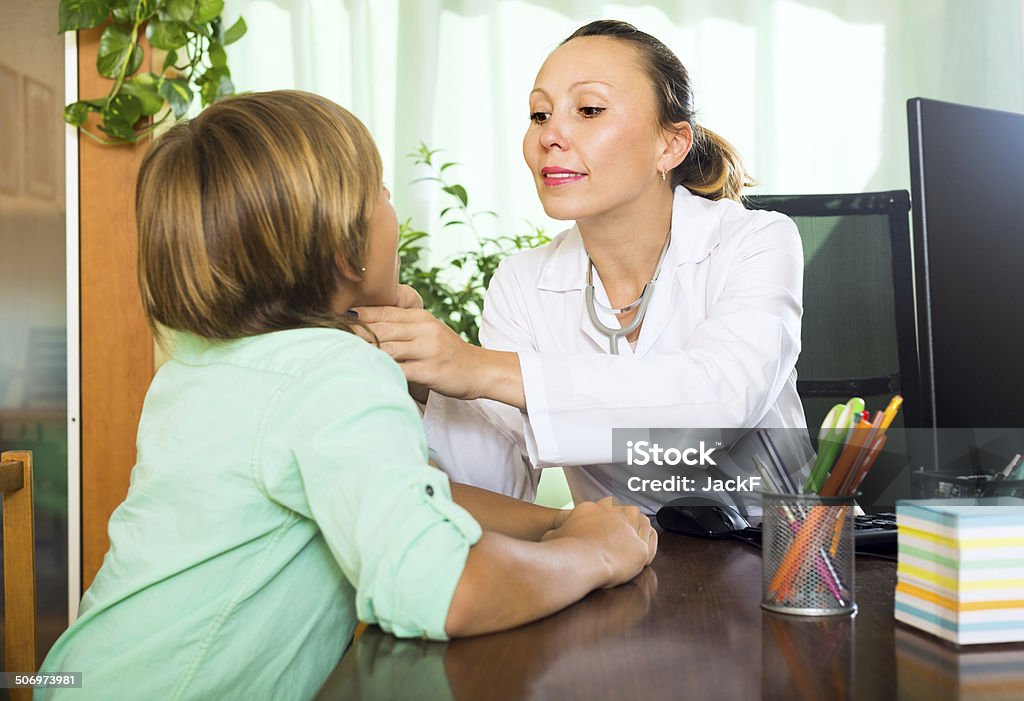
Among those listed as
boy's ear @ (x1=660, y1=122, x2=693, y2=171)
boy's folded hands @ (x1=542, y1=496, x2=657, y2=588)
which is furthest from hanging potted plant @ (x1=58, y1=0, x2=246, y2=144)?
boy's folded hands @ (x1=542, y1=496, x2=657, y2=588)

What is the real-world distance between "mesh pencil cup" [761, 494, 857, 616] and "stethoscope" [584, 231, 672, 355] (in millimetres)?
714

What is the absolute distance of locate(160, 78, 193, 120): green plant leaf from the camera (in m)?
2.38

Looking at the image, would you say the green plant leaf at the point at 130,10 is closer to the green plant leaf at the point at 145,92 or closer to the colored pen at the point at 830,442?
the green plant leaf at the point at 145,92

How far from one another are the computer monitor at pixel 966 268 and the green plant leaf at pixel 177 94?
193 cm

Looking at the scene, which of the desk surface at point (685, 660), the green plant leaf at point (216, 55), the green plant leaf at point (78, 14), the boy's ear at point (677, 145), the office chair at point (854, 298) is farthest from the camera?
the green plant leaf at point (216, 55)

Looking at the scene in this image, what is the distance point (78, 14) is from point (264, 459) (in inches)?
75.9

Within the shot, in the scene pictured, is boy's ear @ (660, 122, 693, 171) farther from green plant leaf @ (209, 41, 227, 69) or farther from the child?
green plant leaf @ (209, 41, 227, 69)

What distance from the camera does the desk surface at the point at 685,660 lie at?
552mm

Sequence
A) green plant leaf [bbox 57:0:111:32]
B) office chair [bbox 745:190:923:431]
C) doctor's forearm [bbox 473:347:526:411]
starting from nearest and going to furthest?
1. doctor's forearm [bbox 473:347:526:411]
2. office chair [bbox 745:190:923:431]
3. green plant leaf [bbox 57:0:111:32]

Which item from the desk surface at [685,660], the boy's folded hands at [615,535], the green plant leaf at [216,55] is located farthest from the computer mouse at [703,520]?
the green plant leaf at [216,55]

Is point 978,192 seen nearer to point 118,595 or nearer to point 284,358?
point 284,358

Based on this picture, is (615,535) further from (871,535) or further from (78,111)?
(78,111)

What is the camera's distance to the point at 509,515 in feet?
3.19

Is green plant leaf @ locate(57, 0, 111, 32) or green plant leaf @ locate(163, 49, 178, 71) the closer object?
green plant leaf @ locate(57, 0, 111, 32)
